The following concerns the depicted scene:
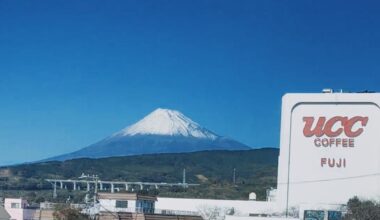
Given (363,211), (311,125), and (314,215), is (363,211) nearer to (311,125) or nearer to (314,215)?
(314,215)

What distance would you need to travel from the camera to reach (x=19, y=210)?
191 ft

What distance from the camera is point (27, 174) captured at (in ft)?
511

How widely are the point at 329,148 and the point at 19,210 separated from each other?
2427 cm

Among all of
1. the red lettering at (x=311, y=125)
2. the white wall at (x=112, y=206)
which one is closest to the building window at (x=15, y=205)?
the white wall at (x=112, y=206)

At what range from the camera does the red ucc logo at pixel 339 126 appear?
53188 mm

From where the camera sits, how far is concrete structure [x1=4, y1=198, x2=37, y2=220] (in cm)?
5621

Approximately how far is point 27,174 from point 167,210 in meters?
99.0

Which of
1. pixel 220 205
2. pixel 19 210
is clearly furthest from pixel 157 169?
pixel 19 210

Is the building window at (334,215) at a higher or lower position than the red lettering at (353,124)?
lower

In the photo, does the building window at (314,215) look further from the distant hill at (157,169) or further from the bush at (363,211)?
the distant hill at (157,169)

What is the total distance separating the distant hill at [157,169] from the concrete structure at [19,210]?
205 feet

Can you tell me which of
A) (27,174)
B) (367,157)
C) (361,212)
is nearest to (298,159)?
(367,157)

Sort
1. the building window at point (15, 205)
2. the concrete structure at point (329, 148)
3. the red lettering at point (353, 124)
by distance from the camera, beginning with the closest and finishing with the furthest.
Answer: the concrete structure at point (329, 148)
the red lettering at point (353, 124)
the building window at point (15, 205)

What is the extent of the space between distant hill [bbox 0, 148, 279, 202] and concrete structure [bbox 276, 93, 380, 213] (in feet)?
245
